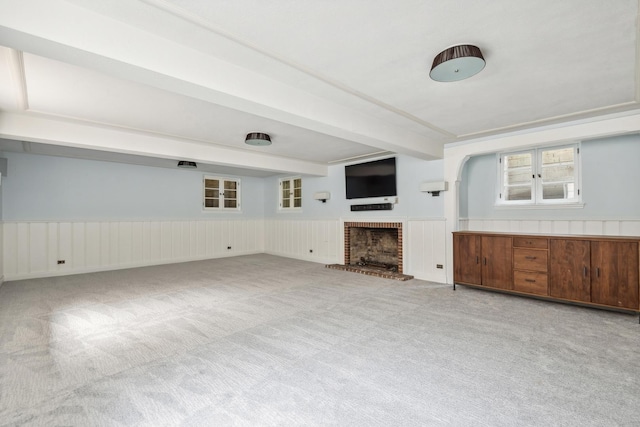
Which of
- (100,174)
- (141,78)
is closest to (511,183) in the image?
(141,78)

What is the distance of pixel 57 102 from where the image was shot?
321 centimetres

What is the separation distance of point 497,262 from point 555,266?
0.67 meters

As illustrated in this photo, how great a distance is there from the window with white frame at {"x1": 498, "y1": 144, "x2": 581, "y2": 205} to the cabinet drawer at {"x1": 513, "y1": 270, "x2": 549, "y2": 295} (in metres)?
1.26

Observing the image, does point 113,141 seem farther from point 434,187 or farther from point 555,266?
point 555,266

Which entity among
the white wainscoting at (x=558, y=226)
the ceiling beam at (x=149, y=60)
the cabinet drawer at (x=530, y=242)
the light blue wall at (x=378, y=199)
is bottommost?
the cabinet drawer at (x=530, y=242)

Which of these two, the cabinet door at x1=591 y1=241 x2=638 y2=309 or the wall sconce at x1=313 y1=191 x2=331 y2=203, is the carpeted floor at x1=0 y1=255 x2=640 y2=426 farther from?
the wall sconce at x1=313 y1=191 x2=331 y2=203

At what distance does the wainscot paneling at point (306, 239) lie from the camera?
729 centimetres

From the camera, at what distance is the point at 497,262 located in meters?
4.36

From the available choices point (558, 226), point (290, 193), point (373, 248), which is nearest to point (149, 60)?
point (558, 226)

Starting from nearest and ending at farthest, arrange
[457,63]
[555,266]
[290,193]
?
1. [457,63]
2. [555,266]
3. [290,193]

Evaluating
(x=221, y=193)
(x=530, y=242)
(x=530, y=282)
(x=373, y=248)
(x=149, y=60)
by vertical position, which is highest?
(x=149, y=60)

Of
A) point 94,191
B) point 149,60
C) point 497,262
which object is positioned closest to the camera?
point 149,60

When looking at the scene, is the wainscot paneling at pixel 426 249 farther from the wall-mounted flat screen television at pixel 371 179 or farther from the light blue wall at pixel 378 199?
the wall-mounted flat screen television at pixel 371 179

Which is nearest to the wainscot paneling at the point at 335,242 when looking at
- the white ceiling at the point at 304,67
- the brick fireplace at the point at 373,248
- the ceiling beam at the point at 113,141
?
the brick fireplace at the point at 373,248
